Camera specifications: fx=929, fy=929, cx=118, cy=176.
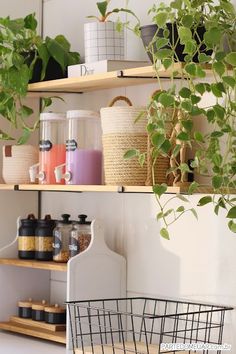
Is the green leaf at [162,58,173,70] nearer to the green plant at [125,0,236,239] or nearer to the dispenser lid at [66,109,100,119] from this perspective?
the green plant at [125,0,236,239]

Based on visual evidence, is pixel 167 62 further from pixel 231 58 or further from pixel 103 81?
pixel 103 81

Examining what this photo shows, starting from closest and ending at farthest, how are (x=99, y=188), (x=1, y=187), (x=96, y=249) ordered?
(x=99, y=188), (x=96, y=249), (x=1, y=187)

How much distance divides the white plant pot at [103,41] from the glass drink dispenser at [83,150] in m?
0.19

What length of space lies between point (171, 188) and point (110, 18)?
87 cm

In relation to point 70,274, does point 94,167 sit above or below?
above

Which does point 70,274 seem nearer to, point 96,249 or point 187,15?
point 96,249

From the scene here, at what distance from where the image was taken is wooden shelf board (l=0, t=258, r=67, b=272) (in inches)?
121

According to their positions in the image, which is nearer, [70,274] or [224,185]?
[224,185]

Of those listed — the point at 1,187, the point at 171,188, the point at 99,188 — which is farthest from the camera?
the point at 1,187

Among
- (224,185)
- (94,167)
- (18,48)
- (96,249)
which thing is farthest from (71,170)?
(224,185)

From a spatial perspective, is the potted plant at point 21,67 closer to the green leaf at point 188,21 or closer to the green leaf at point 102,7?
the green leaf at point 102,7

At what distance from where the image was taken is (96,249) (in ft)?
9.90

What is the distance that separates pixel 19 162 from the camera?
3.23 metres

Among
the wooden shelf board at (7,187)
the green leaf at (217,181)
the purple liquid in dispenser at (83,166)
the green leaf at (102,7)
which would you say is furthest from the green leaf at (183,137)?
the wooden shelf board at (7,187)
